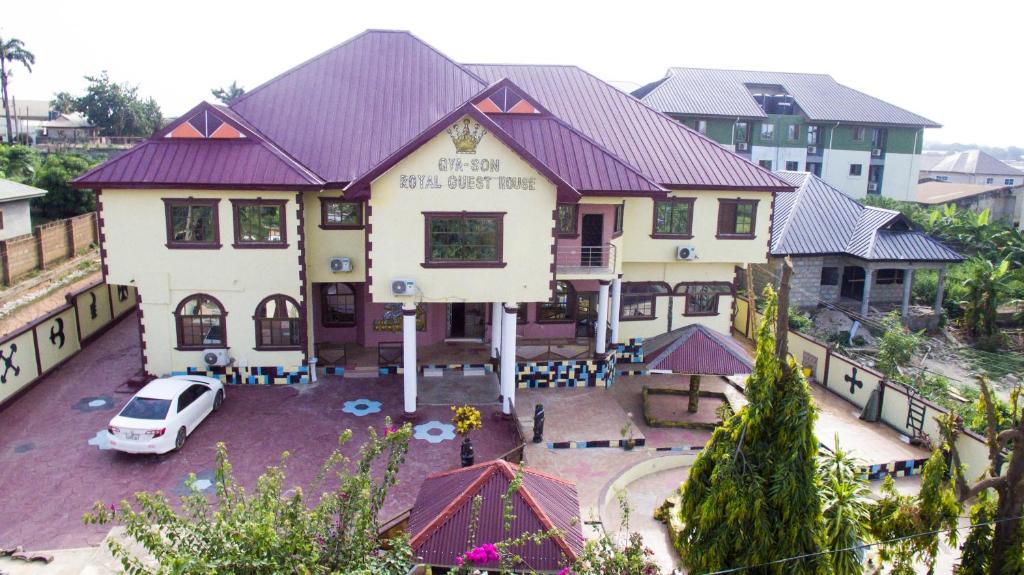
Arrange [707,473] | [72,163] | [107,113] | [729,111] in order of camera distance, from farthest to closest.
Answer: [107,113] → [729,111] → [72,163] → [707,473]

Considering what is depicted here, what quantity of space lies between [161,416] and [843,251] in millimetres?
28332

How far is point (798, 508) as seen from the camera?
9.12m

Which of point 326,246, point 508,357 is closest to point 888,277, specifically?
point 508,357

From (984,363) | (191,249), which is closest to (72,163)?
(191,249)

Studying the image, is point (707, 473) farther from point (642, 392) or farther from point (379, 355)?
point (379, 355)

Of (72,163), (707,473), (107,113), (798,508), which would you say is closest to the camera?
(798,508)

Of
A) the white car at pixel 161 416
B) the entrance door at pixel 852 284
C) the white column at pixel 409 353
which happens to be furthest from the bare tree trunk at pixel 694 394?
the entrance door at pixel 852 284

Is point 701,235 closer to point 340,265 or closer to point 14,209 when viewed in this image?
point 340,265

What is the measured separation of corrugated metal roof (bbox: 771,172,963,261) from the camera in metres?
31.1

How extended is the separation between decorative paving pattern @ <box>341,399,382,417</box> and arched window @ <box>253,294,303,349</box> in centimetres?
251

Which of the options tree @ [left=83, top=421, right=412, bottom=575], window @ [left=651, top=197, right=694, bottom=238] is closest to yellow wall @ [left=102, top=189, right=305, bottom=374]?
window @ [left=651, top=197, right=694, bottom=238]

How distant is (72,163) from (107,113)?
31422 mm

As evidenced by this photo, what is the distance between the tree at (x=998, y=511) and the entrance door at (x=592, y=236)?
12.8m

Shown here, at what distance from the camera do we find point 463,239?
1875 cm
